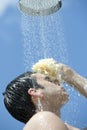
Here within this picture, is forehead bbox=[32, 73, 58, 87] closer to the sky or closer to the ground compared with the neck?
closer to the sky

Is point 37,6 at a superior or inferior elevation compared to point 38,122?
superior

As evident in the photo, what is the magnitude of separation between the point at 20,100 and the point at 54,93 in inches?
18.7

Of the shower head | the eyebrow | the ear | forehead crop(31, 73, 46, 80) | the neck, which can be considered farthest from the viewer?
the shower head

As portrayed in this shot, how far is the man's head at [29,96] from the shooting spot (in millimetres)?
6496

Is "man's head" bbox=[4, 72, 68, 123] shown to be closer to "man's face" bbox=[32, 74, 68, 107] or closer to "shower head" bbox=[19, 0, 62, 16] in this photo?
"man's face" bbox=[32, 74, 68, 107]

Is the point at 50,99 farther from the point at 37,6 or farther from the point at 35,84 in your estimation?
the point at 37,6

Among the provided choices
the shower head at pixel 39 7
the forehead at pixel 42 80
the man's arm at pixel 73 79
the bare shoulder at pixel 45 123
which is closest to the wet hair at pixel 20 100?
the forehead at pixel 42 80

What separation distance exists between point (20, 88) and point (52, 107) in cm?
53

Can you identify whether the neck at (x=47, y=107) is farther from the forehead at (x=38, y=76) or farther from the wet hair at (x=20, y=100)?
the forehead at (x=38, y=76)

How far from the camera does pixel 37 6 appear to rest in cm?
930

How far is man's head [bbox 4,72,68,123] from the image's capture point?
256 inches

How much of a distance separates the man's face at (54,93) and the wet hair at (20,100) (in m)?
0.21

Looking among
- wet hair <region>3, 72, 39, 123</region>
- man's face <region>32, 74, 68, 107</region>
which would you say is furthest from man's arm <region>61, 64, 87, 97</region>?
wet hair <region>3, 72, 39, 123</region>

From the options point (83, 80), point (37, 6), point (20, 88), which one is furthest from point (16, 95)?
point (37, 6)
